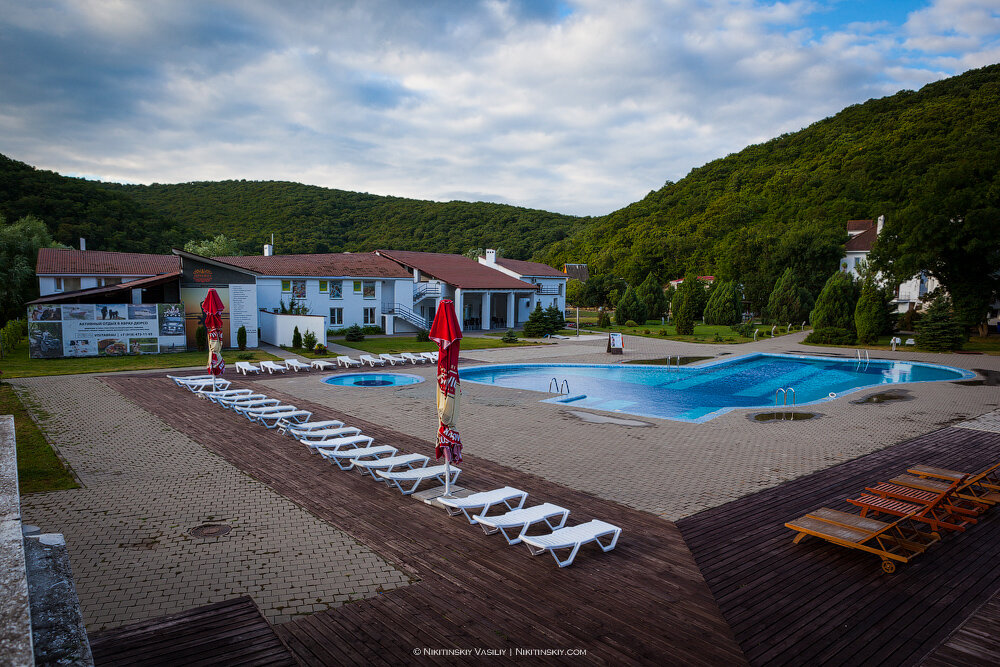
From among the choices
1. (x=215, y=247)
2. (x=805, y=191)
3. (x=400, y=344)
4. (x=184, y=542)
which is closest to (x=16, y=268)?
(x=215, y=247)

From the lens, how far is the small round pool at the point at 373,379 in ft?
66.6

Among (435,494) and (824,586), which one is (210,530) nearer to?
(435,494)

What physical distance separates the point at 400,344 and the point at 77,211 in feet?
126

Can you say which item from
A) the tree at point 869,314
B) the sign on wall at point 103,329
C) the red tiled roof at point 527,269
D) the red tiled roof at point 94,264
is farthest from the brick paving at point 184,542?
the red tiled roof at point 527,269

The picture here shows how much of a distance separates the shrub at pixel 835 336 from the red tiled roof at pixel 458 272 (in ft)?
62.8

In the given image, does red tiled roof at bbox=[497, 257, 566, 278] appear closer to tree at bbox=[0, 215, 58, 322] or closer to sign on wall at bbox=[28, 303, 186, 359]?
sign on wall at bbox=[28, 303, 186, 359]

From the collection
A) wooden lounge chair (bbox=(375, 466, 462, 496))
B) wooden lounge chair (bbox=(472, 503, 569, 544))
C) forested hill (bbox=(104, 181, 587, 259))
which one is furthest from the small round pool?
forested hill (bbox=(104, 181, 587, 259))

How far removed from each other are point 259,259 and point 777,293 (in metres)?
38.1

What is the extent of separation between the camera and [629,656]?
462cm

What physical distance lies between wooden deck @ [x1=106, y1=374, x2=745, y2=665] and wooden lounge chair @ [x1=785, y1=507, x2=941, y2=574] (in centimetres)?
156

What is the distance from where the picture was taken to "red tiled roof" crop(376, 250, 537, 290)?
3876cm

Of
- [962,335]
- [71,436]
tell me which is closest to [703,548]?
[71,436]

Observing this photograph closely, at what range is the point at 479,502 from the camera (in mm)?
7555

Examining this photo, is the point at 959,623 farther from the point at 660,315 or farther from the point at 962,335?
the point at 660,315
